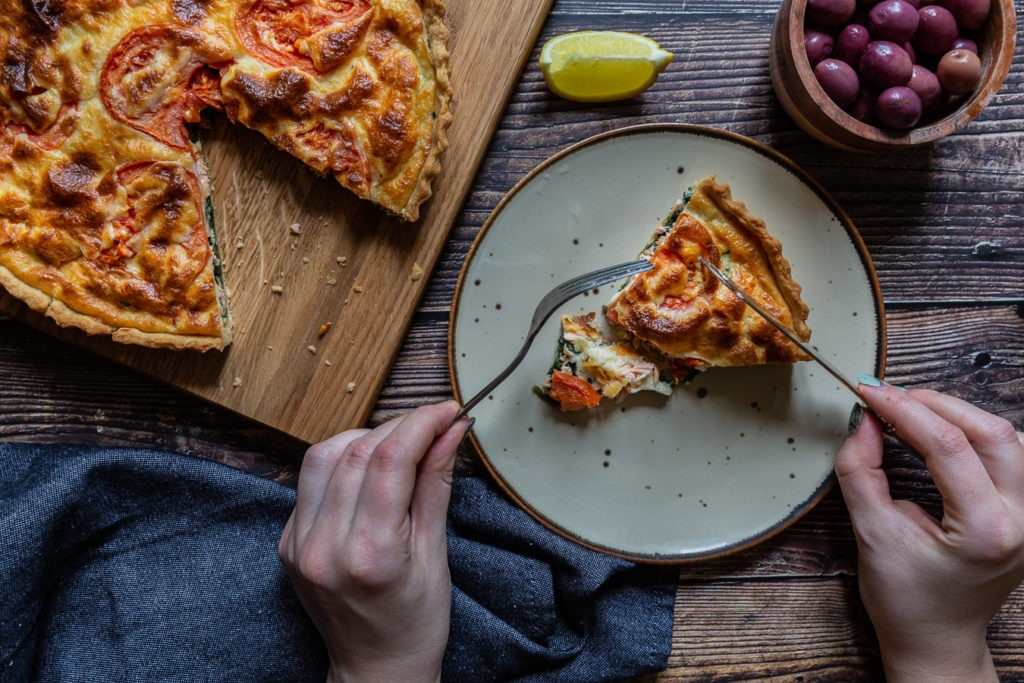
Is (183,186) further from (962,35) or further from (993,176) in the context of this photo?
(993,176)

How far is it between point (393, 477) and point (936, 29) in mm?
2766

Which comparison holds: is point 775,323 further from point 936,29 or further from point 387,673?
point 387,673

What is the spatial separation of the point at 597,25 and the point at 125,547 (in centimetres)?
319

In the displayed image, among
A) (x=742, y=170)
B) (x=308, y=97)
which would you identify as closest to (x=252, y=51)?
(x=308, y=97)

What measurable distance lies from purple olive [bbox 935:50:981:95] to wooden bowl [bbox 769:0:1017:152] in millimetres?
69

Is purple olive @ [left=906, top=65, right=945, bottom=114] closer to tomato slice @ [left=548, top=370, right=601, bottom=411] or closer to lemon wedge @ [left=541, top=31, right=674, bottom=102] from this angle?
lemon wedge @ [left=541, top=31, right=674, bottom=102]

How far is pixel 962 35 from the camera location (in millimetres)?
3055

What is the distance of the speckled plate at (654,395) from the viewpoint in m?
3.23

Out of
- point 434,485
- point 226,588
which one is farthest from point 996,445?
point 226,588

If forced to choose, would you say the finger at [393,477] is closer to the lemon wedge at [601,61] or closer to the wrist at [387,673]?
the wrist at [387,673]

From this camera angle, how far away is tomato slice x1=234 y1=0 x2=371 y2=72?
318cm

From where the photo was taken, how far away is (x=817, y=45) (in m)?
2.99

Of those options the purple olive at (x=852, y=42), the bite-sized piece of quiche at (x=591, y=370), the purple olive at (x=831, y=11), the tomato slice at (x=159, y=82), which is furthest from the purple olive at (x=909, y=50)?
the tomato slice at (x=159, y=82)

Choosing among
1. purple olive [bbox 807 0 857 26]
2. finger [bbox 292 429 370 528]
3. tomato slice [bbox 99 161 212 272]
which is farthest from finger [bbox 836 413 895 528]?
tomato slice [bbox 99 161 212 272]
